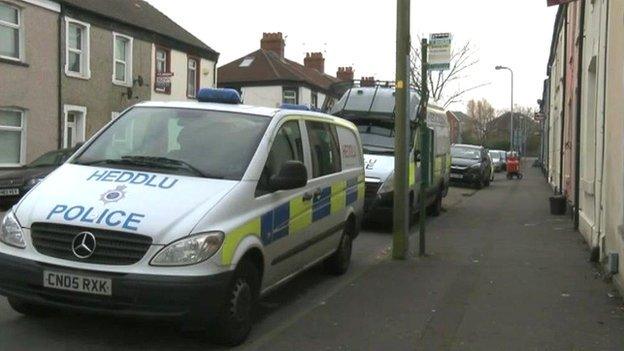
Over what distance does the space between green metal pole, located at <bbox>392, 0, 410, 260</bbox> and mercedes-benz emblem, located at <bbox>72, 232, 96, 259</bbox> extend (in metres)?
5.33

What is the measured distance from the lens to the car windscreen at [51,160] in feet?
51.2

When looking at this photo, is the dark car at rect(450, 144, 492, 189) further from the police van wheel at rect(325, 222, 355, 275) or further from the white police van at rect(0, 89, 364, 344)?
the white police van at rect(0, 89, 364, 344)

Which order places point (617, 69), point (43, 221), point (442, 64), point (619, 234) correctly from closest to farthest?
point (43, 221), point (619, 234), point (617, 69), point (442, 64)

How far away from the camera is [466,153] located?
27875 millimetres

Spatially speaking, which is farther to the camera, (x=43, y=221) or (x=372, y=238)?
(x=372, y=238)

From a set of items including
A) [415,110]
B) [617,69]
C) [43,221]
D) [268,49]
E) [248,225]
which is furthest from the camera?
[268,49]

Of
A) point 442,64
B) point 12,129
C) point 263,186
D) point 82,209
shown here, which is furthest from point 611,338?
point 12,129

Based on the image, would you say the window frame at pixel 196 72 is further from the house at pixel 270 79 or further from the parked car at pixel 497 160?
the parked car at pixel 497 160

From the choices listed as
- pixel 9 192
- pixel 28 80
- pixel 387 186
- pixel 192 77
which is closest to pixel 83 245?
pixel 387 186

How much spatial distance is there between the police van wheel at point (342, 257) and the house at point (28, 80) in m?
12.2

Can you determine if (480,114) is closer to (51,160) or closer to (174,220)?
(51,160)

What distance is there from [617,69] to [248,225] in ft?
16.7

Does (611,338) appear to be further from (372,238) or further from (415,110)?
(415,110)

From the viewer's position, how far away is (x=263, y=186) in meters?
5.72
